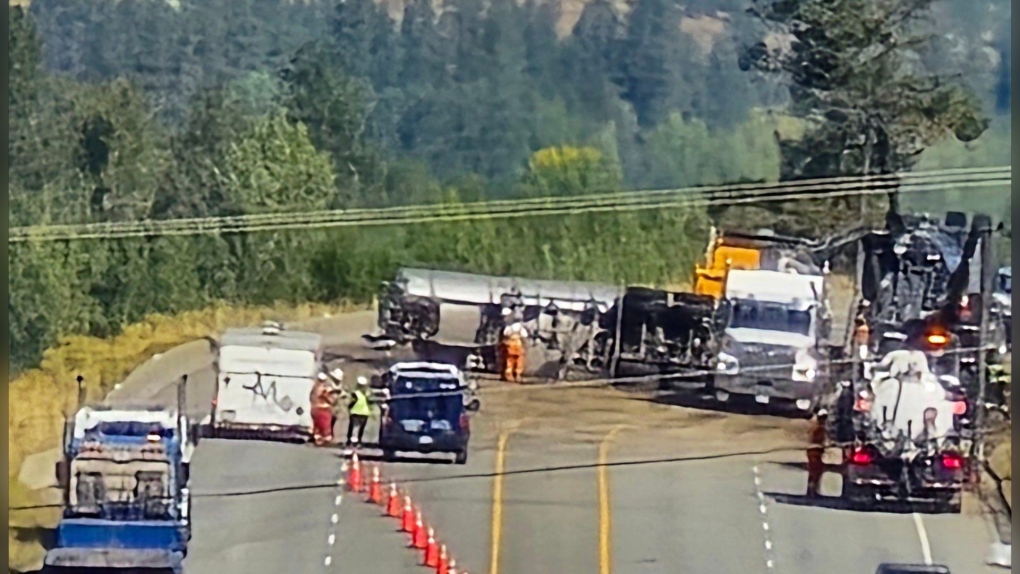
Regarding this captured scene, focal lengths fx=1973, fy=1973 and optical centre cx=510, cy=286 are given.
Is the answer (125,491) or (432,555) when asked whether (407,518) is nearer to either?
(432,555)

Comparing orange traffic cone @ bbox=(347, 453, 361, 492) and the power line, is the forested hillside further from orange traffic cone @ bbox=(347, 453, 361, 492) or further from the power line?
orange traffic cone @ bbox=(347, 453, 361, 492)

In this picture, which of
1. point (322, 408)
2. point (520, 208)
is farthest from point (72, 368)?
point (520, 208)

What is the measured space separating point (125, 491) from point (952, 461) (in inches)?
63.8

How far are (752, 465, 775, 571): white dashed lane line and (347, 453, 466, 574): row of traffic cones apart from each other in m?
0.60

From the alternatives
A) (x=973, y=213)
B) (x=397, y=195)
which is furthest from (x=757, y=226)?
(x=397, y=195)

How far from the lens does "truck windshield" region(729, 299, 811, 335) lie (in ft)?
12.7

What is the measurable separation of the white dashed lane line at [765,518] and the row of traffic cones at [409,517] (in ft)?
1.97

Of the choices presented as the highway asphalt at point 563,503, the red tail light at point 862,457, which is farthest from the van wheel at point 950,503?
the red tail light at point 862,457

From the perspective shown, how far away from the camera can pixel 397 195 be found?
389cm

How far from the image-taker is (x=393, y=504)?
12.7 ft

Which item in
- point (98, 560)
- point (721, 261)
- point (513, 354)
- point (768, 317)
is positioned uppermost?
point (721, 261)

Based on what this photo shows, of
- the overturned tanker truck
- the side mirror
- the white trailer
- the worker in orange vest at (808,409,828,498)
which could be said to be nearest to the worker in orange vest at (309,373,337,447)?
the white trailer

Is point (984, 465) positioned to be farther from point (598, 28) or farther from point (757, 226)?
point (598, 28)

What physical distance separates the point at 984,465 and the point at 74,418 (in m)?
1.78
